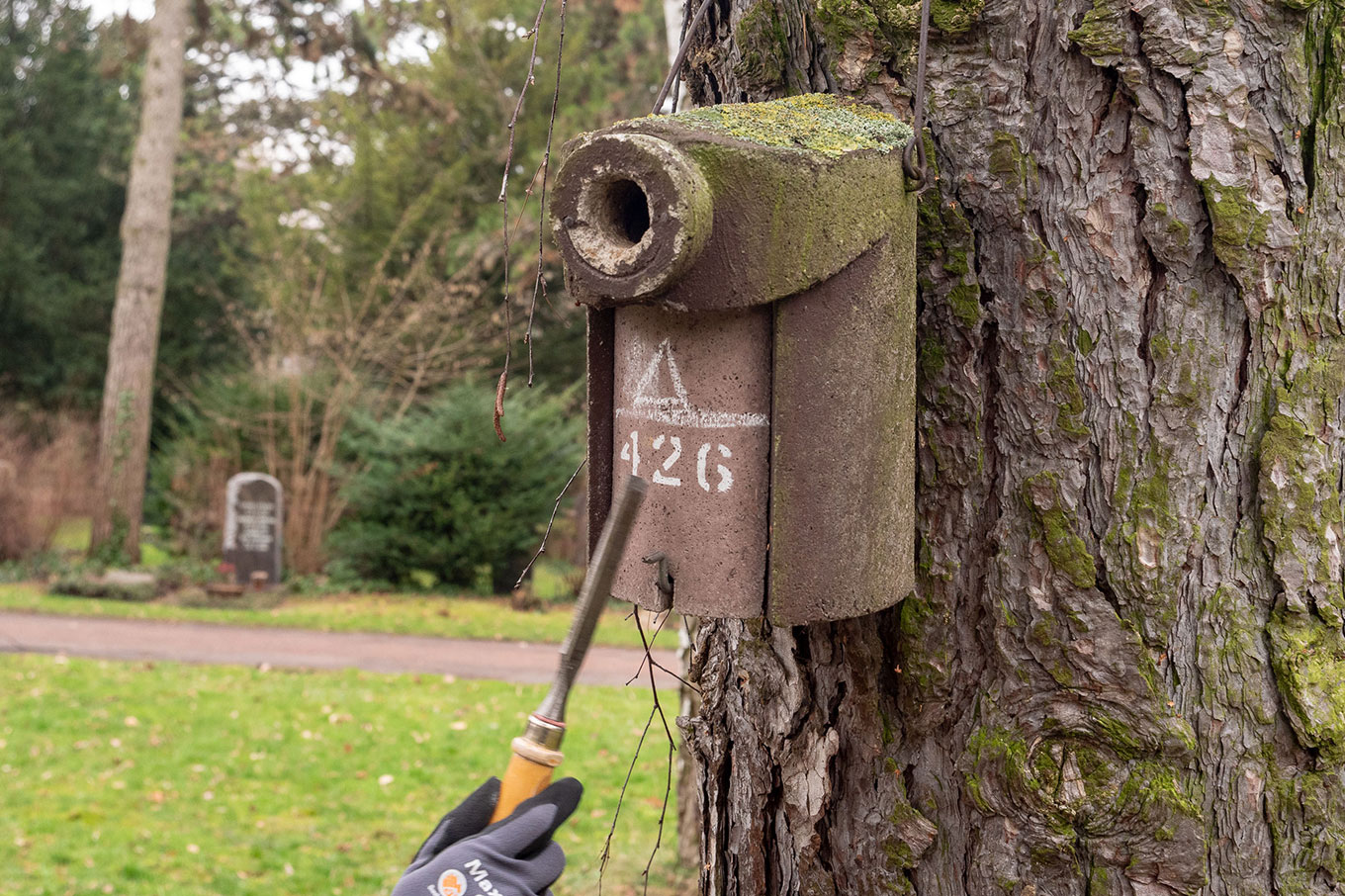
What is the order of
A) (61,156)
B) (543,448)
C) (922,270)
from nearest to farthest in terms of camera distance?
(922,270) < (543,448) < (61,156)

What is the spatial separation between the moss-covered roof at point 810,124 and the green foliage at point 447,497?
10.8m

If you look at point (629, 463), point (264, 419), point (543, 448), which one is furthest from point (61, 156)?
point (629, 463)

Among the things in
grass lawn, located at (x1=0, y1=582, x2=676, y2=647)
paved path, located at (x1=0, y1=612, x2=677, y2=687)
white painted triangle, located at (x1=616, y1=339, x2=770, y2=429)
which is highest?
white painted triangle, located at (x1=616, y1=339, x2=770, y2=429)

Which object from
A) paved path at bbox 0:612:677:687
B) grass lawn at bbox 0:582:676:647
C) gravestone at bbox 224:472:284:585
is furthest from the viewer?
gravestone at bbox 224:472:284:585

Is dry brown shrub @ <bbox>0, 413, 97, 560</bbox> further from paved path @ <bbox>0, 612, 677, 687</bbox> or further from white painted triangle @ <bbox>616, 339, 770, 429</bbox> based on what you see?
white painted triangle @ <bbox>616, 339, 770, 429</bbox>

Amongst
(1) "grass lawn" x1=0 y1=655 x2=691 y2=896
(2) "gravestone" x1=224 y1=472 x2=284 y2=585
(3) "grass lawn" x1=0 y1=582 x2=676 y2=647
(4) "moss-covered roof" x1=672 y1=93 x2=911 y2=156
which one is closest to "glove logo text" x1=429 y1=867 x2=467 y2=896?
(4) "moss-covered roof" x1=672 y1=93 x2=911 y2=156

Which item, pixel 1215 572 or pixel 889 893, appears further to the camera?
pixel 889 893

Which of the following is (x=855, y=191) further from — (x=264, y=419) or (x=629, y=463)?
(x=264, y=419)

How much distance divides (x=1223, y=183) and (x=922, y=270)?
402 mm

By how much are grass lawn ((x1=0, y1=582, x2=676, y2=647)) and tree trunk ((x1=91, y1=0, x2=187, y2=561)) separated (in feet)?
7.36

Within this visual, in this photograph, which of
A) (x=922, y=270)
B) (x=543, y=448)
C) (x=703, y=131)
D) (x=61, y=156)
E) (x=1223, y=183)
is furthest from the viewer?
(x=61, y=156)

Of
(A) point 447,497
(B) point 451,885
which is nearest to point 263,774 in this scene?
(B) point 451,885

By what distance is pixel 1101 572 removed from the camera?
144cm

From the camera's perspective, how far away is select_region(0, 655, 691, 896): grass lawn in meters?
4.87
